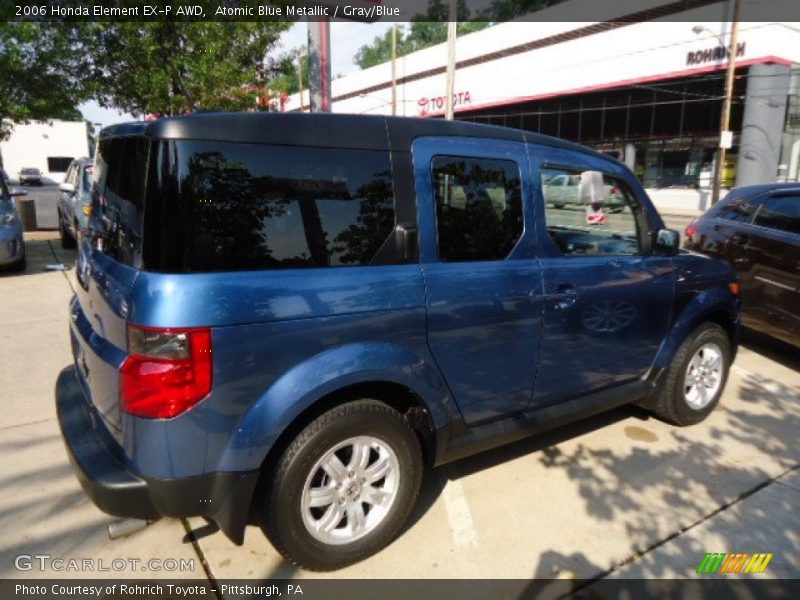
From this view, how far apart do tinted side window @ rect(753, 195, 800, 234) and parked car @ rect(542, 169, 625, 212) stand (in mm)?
2870

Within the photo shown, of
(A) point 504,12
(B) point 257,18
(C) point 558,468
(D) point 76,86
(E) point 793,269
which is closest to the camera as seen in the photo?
(C) point 558,468

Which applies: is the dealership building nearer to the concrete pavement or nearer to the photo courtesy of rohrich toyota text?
the photo courtesy of rohrich toyota text

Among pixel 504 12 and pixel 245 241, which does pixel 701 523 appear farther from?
pixel 504 12

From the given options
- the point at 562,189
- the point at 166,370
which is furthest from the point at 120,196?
the point at 562,189

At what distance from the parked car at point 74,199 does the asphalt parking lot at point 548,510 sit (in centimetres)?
564

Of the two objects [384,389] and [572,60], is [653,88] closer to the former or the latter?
[572,60]

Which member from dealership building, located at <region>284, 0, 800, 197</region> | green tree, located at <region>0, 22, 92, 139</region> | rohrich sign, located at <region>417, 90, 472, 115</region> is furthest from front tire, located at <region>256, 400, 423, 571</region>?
rohrich sign, located at <region>417, 90, 472, 115</region>

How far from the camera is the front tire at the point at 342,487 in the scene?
2357 millimetres

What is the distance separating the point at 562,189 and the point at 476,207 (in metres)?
0.63

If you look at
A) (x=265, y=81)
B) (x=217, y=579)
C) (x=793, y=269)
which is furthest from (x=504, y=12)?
(x=217, y=579)

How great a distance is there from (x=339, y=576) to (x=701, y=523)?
1906 mm

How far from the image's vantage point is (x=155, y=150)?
215 centimetres

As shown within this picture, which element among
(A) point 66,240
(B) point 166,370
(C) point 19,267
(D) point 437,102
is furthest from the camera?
(D) point 437,102

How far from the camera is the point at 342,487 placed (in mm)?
2539
